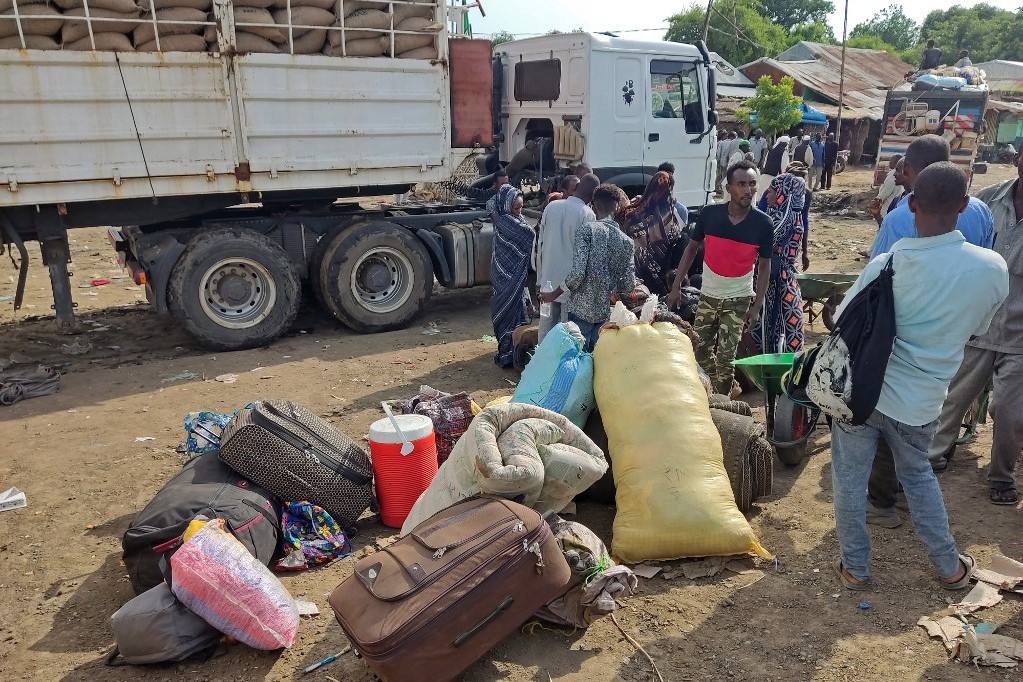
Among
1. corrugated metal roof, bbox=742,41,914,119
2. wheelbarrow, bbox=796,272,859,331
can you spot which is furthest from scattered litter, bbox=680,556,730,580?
corrugated metal roof, bbox=742,41,914,119

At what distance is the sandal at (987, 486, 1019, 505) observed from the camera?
3.74 meters

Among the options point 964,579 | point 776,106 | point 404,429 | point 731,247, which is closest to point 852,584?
point 964,579

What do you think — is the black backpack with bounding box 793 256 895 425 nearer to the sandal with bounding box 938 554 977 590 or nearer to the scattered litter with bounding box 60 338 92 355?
the sandal with bounding box 938 554 977 590

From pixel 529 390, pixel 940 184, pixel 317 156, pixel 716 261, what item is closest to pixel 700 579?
pixel 529 390

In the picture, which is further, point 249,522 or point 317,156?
point 317,156

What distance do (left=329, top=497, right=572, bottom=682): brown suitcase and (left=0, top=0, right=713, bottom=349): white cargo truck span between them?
14.7ft

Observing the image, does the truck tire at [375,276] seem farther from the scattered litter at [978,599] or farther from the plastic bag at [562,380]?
the scattered litter at [978,599]

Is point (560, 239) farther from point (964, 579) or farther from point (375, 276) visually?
point (964, 579)

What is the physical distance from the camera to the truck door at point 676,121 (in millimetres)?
7812

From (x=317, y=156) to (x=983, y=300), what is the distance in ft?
17.1

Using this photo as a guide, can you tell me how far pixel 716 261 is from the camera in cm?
462

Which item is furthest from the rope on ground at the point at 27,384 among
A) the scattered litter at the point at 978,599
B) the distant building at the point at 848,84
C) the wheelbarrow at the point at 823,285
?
the distant building at the point at 848,84

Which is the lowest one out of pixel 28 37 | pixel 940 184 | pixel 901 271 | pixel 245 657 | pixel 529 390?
pixel 245 657

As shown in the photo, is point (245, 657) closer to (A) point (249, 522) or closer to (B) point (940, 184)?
(A) point (249, 522)
